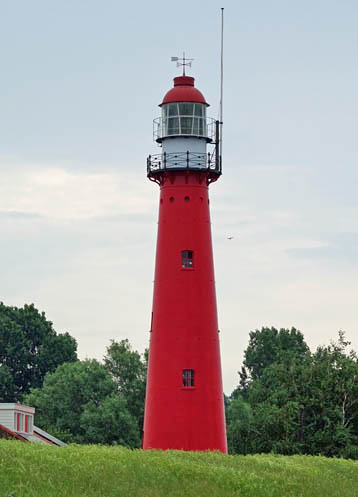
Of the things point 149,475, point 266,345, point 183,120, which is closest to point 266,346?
point 266,345

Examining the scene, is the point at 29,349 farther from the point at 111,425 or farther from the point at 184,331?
the point at 184,331

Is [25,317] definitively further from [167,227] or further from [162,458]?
[162,458]

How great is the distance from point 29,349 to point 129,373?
23.0m

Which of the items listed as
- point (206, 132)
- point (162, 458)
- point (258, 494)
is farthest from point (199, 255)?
point (258, 494)

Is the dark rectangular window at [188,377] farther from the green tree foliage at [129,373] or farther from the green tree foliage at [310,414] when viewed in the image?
the green tree foliage at [129,373]

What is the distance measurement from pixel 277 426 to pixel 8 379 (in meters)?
59.5

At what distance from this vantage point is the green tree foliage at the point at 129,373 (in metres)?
106

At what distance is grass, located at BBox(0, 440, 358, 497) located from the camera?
121 feet

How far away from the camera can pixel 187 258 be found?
62.4 meters

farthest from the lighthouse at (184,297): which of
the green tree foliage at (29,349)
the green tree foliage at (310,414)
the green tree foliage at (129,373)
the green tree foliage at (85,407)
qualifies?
the green tree foliage at (29,349)

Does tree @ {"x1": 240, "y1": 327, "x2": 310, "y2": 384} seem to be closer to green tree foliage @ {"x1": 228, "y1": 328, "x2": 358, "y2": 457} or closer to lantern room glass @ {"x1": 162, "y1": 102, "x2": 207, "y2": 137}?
green tree foliage @ {"x1": 228, "y1": 328, "x2": 358, "y2": 457}

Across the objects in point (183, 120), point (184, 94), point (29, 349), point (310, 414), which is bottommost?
point (310, 414)

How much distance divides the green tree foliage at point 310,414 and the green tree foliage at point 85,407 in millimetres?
27575

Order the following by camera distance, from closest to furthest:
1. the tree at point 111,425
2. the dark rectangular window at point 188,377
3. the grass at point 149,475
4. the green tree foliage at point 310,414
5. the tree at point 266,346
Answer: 1. the grass at point 149,475
2. the dark rectangular window at point 188,377
3. the green tree foliage at point 310,414
4. the tree at point 111,425
5. the tree at point 266,346
